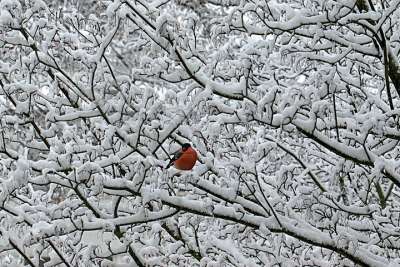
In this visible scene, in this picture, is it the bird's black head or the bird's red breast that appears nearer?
the bird's red breast

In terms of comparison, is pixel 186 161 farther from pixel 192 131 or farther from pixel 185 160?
pixel 192 131

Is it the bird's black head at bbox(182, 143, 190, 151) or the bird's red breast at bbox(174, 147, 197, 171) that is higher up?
the bird's black head at bbox(182, 143, 190, 151)

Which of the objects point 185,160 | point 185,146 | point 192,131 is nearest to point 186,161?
point 185,160

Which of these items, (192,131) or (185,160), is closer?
(185,160)

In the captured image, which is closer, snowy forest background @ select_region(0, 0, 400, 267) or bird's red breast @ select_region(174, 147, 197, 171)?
snowy forest background @ select_region(0, 0, 400, 267)

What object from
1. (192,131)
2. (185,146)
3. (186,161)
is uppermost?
(192,131)

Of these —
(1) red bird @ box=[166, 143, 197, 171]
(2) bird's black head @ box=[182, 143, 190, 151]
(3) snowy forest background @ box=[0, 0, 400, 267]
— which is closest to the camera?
(3) snowy forest background @ box=[0, 0, 400, 267]

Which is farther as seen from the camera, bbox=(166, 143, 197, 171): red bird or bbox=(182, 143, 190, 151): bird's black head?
bbox=(182, 143, 190, 151): bird's black head

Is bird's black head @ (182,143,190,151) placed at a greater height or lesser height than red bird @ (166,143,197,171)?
greater

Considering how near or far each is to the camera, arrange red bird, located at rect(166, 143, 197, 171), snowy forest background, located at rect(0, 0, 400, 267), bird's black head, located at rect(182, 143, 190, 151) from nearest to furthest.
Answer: snowy forest background, located at rect(0, 0, 400, 267)
red bird, located at rect(166, 143, 197, 171)
bird's black head, located at rect(182, 143, 190, 151)

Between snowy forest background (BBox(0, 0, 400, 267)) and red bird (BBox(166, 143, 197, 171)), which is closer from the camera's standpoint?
snowy forest background (BBox(0, 0, 400, 267))

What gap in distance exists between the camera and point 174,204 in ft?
11.5

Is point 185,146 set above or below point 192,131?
below

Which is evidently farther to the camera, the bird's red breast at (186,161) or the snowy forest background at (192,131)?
the bird's red breast at (186,161)
